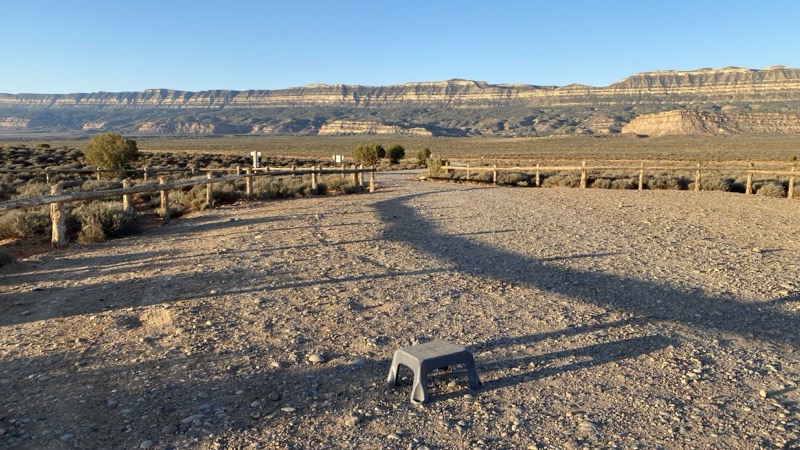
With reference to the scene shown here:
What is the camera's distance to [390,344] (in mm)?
5664

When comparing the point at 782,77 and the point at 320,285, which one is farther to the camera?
the point at 782,77

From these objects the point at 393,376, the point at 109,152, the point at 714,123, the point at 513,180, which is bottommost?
the point at 513,180

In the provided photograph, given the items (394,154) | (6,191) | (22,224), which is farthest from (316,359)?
(394,154)

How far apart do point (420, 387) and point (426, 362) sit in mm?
188

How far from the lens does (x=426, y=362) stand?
14.8 feet

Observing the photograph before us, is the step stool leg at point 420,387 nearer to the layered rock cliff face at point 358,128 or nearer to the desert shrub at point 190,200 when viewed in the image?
the desert shrub at point 190,200

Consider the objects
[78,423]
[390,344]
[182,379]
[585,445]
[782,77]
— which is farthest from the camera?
[782,77]

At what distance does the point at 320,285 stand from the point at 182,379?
3151 mm

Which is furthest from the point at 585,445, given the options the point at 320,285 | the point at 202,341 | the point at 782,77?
the point at 782,77

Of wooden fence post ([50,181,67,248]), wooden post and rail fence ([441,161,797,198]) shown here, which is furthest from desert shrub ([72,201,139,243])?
wooden post and rail fence ([441,161,797,198])

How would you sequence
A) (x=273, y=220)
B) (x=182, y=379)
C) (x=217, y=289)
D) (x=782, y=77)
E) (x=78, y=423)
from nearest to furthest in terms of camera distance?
1. (x=78, y=423)
2. (x=182, y=379)
3. (x=217, y=289)
4. (x=273, y=220)
5. (x=782, y=77)

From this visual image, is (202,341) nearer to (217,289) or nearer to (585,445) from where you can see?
(217,289)

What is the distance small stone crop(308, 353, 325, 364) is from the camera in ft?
17.2

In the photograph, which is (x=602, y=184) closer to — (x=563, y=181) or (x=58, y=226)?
(x=563, y=181)
